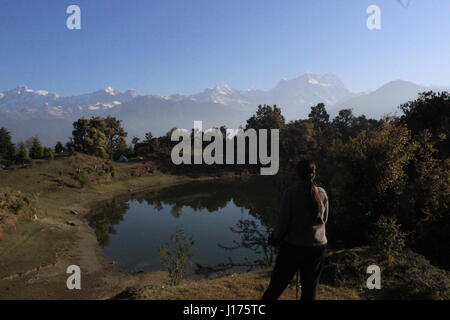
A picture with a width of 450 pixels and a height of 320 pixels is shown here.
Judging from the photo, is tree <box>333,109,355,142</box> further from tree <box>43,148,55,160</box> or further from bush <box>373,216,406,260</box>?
bush <box>373,216,406,260</box>

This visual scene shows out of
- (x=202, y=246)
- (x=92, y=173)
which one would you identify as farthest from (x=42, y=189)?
(x=202, y=246)

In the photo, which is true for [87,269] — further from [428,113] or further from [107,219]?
[428,113]

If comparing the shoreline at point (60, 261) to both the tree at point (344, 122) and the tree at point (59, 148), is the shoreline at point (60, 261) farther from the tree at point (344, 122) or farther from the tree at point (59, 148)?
the tree at point (344, 122)

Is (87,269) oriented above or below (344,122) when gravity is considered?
below

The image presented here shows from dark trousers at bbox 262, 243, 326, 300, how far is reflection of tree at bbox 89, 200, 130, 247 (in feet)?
73.1

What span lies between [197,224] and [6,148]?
126 ft

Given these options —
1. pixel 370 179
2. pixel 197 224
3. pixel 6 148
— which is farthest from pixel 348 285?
pixel 6 148

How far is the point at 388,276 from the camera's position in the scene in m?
9.48

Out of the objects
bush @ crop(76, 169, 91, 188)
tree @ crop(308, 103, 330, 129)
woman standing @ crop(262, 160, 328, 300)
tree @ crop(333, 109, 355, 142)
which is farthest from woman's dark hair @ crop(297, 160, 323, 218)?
tree @ crop(308, 103, 330, 129)

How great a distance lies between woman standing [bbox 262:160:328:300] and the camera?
5.14 m

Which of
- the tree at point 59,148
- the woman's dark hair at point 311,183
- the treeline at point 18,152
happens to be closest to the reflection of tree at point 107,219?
the treeline at point 18,152
